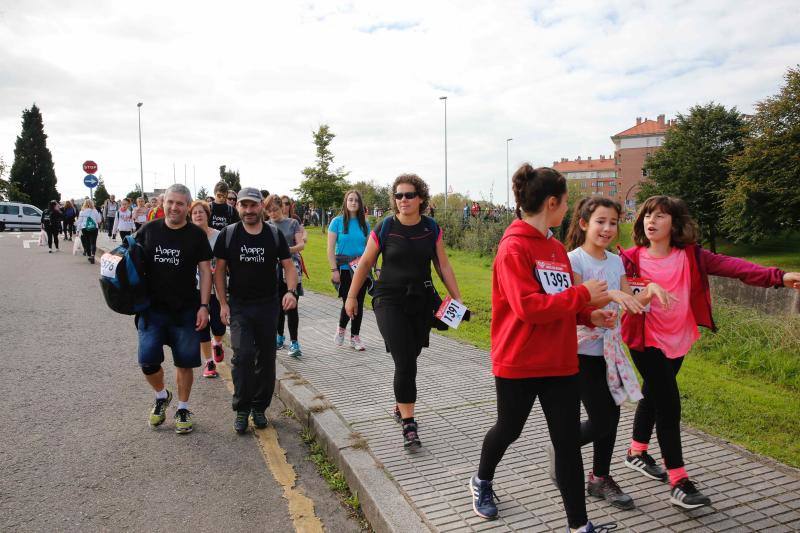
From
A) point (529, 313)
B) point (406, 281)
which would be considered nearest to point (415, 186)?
point (406, 281)

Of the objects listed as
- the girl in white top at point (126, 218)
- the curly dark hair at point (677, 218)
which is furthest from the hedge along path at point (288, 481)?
the girl in white top at point (126, 218)

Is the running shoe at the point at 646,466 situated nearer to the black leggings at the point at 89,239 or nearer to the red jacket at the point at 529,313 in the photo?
the red jacket at the point at 529,313

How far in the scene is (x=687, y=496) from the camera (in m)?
3.14

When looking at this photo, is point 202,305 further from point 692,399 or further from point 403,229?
point 692,399

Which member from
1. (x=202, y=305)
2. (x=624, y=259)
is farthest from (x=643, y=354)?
(x=202, y=305)

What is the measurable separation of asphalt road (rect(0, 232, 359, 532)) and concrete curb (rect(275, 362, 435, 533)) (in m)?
0.16

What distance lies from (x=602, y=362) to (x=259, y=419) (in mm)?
2855

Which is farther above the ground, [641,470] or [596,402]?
[596,402]

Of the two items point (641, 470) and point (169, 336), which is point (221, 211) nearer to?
point (169, 336)

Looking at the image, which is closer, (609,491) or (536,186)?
(536,186)

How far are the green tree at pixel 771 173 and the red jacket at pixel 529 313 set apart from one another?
3671 cm

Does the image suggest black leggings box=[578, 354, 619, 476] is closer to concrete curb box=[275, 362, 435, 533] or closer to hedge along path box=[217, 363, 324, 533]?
concrete curb box=[275, 362, 435, 533]

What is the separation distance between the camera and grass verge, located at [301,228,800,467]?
4.35 meters

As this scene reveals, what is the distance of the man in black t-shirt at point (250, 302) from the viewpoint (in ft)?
15.3
